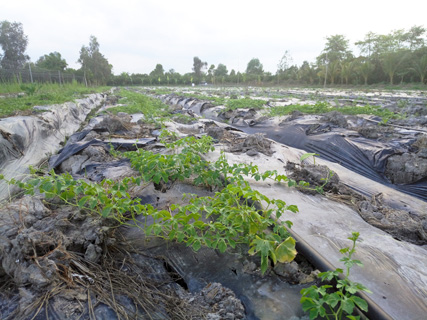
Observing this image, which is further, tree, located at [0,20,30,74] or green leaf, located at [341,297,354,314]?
tree, located at [0,20,30,74]

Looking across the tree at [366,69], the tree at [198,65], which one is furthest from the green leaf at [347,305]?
the tree at [198,65]

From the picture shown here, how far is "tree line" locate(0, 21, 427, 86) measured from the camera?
25.7 metres

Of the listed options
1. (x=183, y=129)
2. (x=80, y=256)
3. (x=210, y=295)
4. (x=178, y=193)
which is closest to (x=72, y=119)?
(x=183, y=129)

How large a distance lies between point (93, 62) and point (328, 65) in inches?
1211

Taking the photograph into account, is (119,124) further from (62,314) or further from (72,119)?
(62,314)

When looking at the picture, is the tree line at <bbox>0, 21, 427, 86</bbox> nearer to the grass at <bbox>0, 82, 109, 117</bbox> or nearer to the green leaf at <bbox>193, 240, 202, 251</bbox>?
the grass at <bbox>0, 82, 109, 117</bbox>

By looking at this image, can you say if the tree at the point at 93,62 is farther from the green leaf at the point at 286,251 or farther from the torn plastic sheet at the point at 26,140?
the green leaf at the point at 286,251

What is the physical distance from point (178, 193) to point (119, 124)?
3.36m

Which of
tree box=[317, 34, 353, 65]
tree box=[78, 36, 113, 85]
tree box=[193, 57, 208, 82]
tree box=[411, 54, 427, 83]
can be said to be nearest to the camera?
tree box=[411, 54, 427, 83]

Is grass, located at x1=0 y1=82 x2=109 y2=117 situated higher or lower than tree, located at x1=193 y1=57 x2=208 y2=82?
lower

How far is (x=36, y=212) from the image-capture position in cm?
186

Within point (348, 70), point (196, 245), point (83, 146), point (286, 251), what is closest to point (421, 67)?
point (348, 70)

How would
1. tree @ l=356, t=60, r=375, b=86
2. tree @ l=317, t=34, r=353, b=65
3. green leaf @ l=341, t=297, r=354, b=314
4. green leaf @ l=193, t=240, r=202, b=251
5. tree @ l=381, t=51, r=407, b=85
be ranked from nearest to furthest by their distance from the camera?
green leaf @ l=341, t=297, r=354, b=314
green leaf @ l=193, t=240, r=202, b=251
tree @ l=381, t=51, r=407, b=85
tree @ l=356, t=60, r=375, b=86
tree @ l=317, t=34, r=353, b=65

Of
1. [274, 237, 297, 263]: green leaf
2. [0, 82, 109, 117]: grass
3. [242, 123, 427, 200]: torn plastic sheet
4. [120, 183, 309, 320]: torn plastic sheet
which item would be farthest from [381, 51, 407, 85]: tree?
[120, 183, 309, 320]: torn plastic sheet
